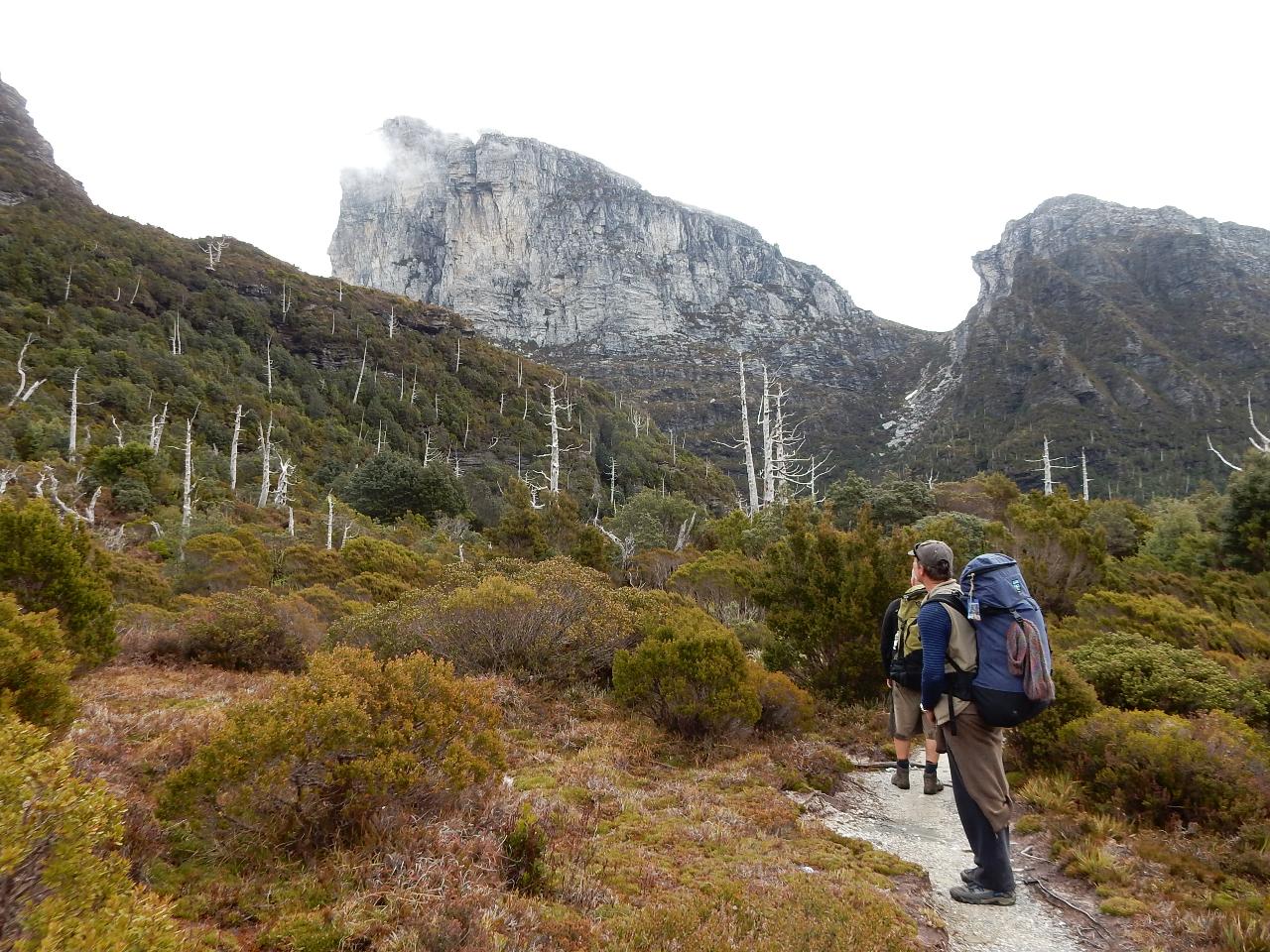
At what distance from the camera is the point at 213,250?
50.1 meters

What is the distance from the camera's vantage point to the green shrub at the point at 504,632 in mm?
7918

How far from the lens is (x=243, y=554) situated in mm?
14648

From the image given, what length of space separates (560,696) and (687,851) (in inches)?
155

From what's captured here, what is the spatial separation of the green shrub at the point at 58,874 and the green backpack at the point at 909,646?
12.9ft

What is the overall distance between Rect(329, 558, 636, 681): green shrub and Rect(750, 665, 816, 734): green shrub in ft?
7.31

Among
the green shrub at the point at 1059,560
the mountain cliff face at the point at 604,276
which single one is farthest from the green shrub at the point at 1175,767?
the mountain cliff face at the point at 604,276

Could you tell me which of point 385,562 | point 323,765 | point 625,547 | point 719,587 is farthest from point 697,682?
point 625,547

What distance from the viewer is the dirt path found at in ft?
11.1

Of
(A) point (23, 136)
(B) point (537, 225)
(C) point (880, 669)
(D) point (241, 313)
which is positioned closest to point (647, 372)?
(B) point (537, 225)

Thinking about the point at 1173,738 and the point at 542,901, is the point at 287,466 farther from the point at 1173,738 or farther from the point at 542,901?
the point at 1173,738

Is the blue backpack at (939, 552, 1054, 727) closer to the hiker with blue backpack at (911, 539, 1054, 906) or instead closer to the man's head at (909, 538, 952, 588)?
the hiker with blue backpack at (911, 539, 1054, 906)

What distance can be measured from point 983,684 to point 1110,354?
307 ft

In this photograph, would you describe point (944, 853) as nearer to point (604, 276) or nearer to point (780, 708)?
point (780, 708)

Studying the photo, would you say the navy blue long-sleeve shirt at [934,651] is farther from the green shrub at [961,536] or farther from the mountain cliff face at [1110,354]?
the mountain cliff face at [1110,354]
